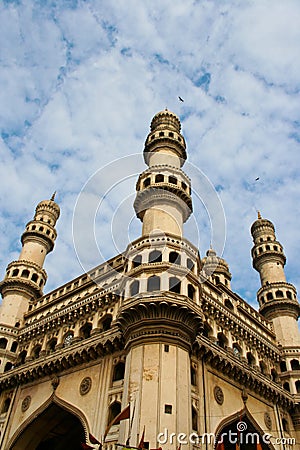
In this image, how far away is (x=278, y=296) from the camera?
1590 inches

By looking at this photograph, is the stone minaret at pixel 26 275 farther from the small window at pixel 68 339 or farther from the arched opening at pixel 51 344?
the small window at pixel 68 339

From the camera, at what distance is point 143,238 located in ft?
90.2

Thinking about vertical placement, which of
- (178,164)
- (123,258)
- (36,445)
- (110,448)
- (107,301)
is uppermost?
(178,164)

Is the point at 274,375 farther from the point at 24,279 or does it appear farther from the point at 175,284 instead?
the point at 24,279

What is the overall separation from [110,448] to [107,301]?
9178 mm

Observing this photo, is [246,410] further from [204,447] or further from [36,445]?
[36,445]

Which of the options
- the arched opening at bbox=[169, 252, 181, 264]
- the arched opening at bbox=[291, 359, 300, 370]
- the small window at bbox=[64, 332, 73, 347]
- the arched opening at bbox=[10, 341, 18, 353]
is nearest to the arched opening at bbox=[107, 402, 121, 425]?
the small window at bbox=[64, 332, 73, 347]

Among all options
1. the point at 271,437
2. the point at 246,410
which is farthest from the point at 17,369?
the point at 271,437

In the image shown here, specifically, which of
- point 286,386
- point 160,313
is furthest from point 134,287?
point 286,386

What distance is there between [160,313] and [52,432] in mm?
12230

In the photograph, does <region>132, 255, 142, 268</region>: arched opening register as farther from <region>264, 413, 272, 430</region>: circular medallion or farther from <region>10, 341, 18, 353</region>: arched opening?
<region>10, 341, 18, 353</region>: arched opening

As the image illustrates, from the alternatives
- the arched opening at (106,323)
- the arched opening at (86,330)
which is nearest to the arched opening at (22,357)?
the arched opening at (86,330)

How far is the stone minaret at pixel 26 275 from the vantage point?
34344mm

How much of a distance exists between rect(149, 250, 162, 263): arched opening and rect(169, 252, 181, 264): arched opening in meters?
0.64
